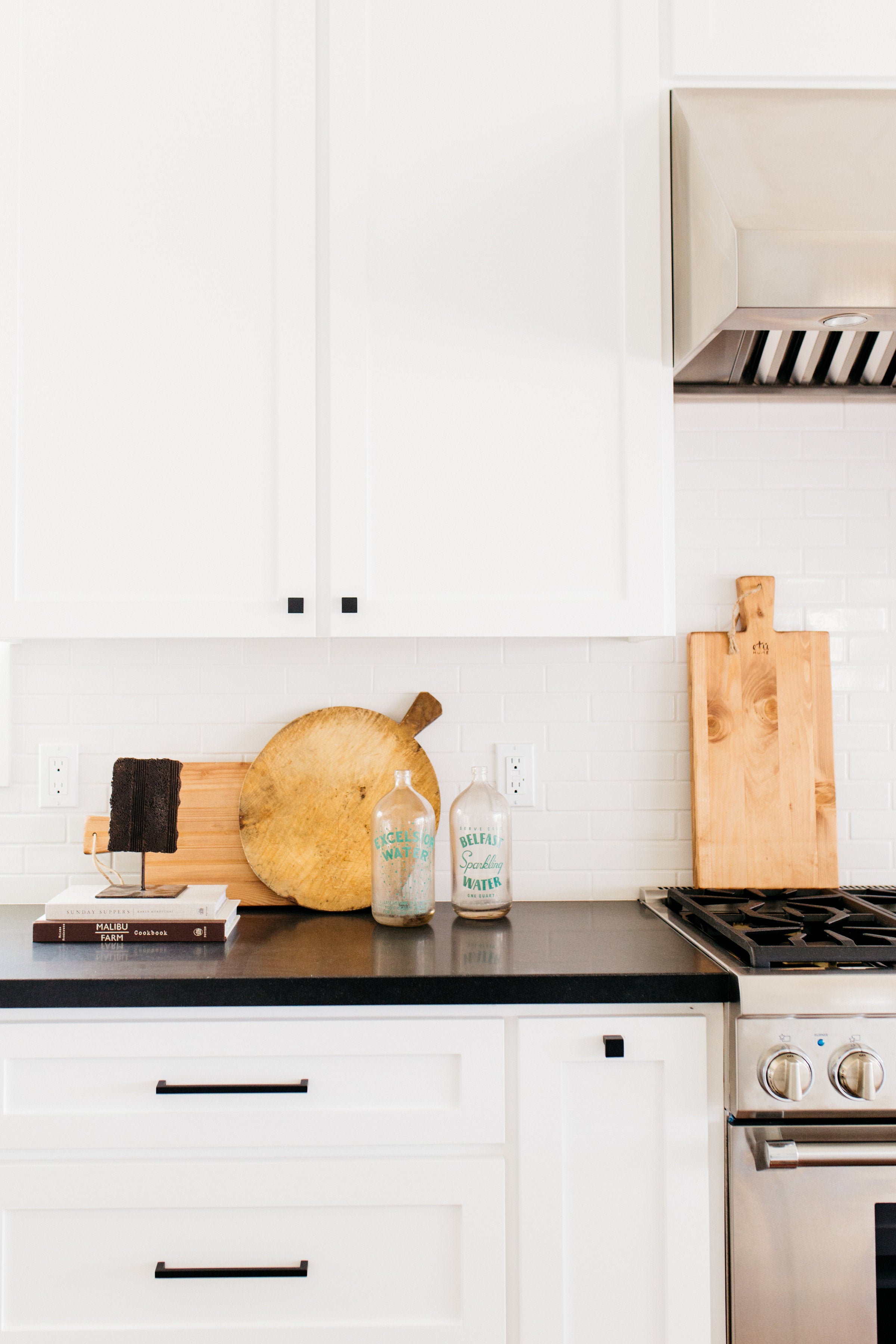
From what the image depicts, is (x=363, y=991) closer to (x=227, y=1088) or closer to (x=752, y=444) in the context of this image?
(x=227, y=1088)

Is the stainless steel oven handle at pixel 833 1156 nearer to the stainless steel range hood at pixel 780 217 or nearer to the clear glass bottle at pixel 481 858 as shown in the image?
the clear glass bottle at pixel 481 858

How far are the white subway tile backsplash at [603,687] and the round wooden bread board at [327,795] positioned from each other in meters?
0.05

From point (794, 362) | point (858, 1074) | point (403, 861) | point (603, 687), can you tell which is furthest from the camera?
point (603, 687)

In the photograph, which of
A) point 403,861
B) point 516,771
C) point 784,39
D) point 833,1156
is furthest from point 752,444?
point 833,1156

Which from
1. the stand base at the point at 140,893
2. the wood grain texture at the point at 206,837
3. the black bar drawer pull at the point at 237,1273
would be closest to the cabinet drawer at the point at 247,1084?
the black bar drawer pull at the point at 237,1273

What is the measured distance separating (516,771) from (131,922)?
798mm

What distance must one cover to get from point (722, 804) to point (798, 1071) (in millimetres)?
657

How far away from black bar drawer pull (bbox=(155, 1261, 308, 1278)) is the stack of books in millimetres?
467

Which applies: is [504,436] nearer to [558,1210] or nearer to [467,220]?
[467,220]

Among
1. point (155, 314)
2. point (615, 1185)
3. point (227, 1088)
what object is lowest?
point (615, 1185)

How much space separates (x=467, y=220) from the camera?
5.09ft

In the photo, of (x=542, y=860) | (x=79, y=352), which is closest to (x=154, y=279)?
(x=79, y=352)

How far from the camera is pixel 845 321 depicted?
4.80 ft

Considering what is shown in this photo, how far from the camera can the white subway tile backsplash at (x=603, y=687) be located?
1890 millimetres
